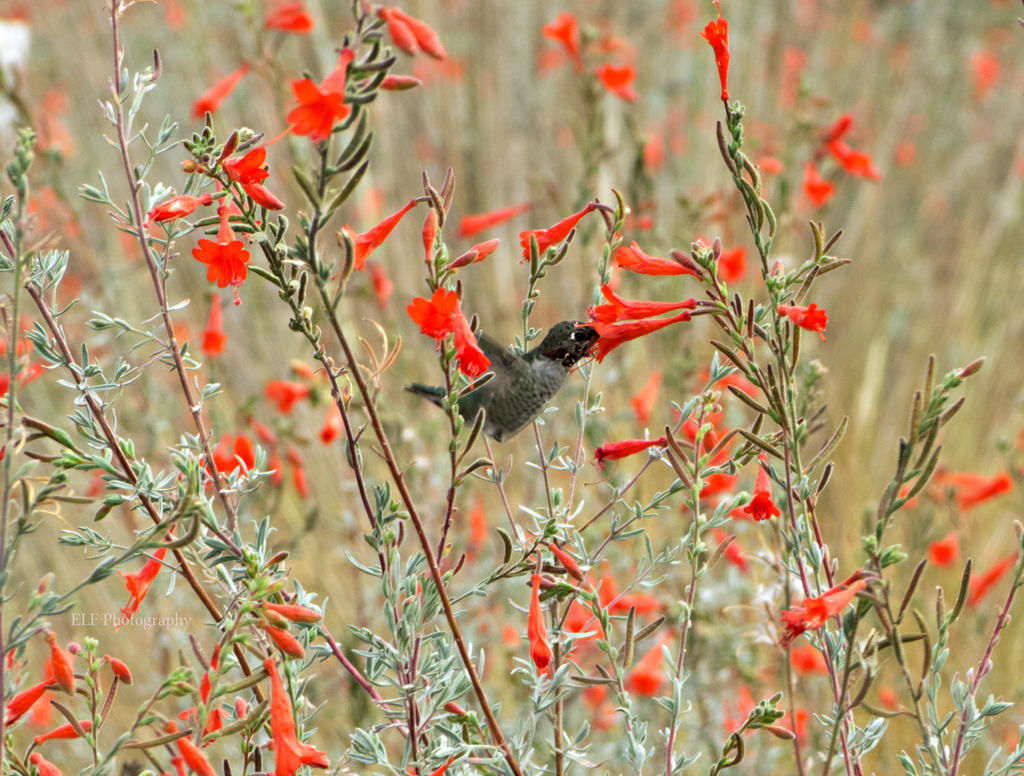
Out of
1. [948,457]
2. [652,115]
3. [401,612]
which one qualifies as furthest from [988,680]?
[652,115]

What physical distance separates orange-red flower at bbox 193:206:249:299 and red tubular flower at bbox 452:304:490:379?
11.7 inches

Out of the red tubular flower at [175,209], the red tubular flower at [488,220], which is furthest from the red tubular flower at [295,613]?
the red tubular flower at [488,220]

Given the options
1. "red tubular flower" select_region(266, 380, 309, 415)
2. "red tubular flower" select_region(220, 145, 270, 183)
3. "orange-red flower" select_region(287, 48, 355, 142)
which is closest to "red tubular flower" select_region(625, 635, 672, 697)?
"red tubular flower" select_region(266, 380, 309, 415)

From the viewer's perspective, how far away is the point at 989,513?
482cm

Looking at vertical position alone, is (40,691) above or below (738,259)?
below

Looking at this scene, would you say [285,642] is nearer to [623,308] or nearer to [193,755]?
[193,755]

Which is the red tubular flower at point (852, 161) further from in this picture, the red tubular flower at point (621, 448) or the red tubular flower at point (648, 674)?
the red tubular flower at point (621, 448)

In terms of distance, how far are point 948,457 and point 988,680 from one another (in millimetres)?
1757

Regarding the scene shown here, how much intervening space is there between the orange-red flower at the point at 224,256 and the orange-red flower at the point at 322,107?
260 millimetres

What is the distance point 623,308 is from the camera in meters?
1.47

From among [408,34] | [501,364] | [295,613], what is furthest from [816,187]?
[295,613]

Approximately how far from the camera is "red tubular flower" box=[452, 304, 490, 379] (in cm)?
132

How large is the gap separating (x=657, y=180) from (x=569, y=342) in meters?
5.34

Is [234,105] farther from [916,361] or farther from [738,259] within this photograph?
[916,361]
